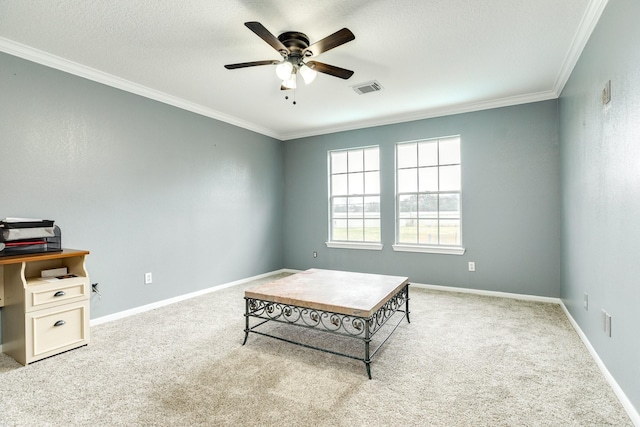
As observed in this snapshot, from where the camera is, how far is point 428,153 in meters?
4.69

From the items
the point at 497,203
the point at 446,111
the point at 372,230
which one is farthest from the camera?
the point at 372,230

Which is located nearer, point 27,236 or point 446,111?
point 27,236

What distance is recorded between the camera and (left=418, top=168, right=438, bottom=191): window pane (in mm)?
4637

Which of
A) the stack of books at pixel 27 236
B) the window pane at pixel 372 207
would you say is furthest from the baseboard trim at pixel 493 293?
the stack of books at pixel 27 236

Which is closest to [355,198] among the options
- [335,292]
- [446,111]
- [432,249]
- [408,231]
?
[408,231]

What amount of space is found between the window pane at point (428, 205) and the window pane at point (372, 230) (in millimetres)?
722

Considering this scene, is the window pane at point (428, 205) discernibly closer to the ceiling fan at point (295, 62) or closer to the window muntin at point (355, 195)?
the window muntin at point (355, 195)

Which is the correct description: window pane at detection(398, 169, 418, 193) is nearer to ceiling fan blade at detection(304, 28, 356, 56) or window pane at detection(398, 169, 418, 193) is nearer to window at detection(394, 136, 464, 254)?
window at detection(394, 136, 464, 254)

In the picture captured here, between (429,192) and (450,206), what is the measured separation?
36cm

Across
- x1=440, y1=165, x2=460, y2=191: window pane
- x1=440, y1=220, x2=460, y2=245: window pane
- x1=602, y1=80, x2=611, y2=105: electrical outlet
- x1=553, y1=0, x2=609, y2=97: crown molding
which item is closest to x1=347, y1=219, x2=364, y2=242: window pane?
x1=440, y1=220, x2=460, y2=245: window pane

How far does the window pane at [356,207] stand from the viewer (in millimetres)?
5248

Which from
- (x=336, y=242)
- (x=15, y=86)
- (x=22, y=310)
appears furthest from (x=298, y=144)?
(x=22, y=310)

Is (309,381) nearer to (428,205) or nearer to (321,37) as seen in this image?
(321,37)

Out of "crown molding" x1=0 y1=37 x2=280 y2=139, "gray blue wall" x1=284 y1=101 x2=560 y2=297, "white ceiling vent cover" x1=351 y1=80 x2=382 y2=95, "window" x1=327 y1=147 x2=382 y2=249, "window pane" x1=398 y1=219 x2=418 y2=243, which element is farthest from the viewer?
"window" x1=327 y1=147 x2=382 y2=249
